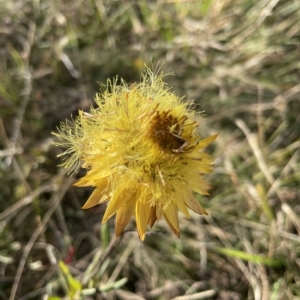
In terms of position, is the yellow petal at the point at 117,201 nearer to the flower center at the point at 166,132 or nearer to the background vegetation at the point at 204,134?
the flower center at the point at 166,132

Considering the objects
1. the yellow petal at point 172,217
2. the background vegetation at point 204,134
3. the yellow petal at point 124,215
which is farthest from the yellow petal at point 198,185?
the background vegetation at point 204,134

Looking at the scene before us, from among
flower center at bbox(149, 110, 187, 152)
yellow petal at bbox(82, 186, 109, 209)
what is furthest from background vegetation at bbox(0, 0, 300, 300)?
flower center at bbox(149, 110, 187, 152)

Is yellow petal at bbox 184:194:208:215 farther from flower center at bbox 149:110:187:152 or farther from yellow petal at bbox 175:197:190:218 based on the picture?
flower center at bbox 149:110:187:152

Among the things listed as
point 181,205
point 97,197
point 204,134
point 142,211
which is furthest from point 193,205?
point 204,134

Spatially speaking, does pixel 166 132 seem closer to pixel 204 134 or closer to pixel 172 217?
pixel 172 217

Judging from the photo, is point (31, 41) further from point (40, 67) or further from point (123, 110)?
point (123, 110)

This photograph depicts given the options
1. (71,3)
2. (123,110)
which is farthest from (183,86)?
(123,110)

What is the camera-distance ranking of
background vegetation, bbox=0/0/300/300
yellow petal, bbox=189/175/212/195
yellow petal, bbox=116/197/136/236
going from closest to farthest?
yellow petal, bbox=116/197/136/236 → yellow petal, bbox=189/175/212/195 → background vegetation, bbox=0/0/300/300
